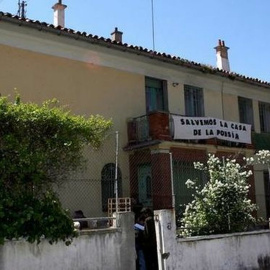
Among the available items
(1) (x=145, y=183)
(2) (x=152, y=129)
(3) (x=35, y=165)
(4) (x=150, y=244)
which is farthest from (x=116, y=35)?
(3) (x=35, y=165)

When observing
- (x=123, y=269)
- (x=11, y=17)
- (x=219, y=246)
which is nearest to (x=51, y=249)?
(x=123, y=269)

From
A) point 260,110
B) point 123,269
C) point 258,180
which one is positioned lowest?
point 123,269

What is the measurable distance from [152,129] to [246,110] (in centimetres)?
695

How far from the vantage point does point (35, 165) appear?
765 centimetres

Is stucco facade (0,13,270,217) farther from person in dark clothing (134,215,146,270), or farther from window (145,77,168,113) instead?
person in dark clothing (134,215,146,270)

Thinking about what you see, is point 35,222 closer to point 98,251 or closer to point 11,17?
point 98,251

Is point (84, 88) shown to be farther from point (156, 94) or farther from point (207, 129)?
point (207, 129)

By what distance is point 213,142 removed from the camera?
16.5m

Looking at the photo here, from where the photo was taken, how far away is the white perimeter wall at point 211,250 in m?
9.02

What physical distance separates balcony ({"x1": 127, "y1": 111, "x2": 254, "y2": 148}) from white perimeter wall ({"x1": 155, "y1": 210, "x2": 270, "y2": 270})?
4.95m

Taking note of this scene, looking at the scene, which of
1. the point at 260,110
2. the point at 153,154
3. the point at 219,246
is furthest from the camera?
the point at 260,110

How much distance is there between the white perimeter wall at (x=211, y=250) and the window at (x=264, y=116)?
1071cm

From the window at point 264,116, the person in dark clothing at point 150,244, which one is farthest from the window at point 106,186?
the window at point 264,116

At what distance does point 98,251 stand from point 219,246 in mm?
2898
